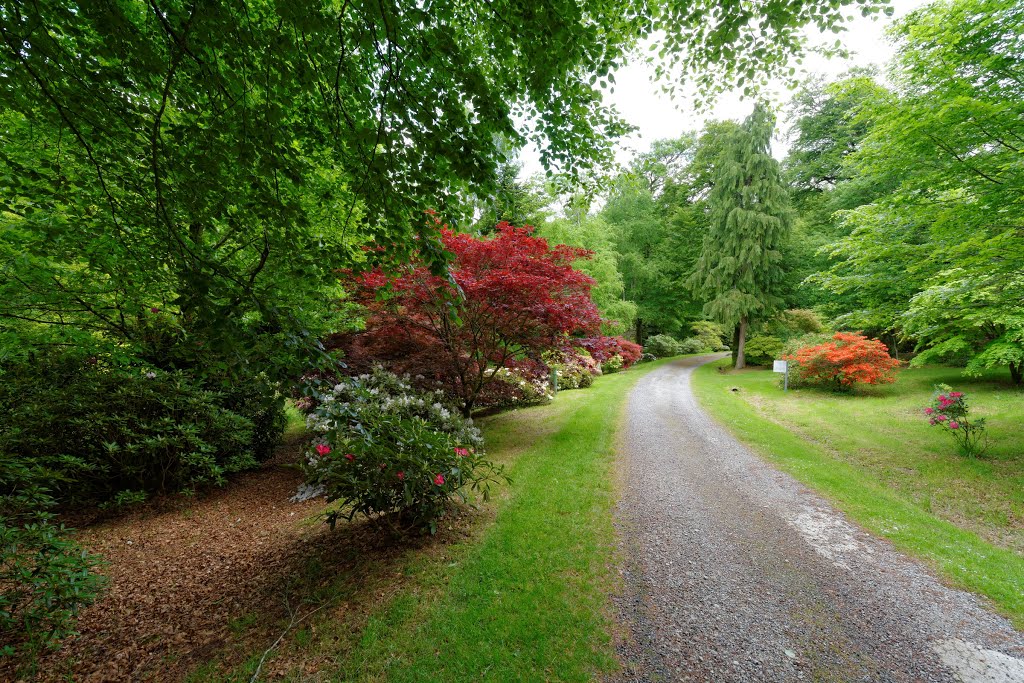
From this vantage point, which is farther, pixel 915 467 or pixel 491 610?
pixel 915 467

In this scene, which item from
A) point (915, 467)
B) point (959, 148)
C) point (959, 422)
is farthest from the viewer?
point (959, 422)

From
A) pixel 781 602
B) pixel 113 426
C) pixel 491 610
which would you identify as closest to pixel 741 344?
pixel 781 602

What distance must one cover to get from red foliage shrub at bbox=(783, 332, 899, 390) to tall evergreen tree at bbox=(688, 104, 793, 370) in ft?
19.2

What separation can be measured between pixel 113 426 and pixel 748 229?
833 inches

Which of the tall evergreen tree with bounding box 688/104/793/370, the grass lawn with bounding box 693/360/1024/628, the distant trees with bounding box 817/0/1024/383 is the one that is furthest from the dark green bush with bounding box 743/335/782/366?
the distant trees with bounding box 817/0/1024/383

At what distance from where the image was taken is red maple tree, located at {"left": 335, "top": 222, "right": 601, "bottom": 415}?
6855 millimetres

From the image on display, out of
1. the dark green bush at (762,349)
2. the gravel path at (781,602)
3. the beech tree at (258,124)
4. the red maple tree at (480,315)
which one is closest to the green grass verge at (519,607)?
the gravel path at (781,602)

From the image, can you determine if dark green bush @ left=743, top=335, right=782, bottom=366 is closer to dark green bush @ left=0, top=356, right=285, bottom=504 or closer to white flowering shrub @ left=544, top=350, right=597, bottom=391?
white flowering shrub @ left=544, top=350, right=597, bottom=391

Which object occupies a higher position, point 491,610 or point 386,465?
point 386,465

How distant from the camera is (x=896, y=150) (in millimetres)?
5418

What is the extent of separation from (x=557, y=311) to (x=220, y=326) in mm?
5600

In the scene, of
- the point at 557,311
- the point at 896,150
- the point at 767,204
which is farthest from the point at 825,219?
the point at 557,311

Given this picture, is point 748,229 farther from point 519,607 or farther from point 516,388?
point 519,607

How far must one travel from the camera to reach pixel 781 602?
306 cm
